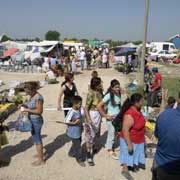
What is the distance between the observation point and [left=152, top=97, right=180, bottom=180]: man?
3.35 metres

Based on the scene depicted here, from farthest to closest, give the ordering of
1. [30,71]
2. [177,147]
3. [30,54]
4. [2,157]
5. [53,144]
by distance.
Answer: [30,54] → [30,71] → [53,144] → [2,157] → [177,147]

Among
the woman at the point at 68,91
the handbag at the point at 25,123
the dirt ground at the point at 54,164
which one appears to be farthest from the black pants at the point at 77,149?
the woman at the point at 68,91

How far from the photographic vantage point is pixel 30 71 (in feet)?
78.8

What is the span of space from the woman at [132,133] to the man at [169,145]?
142cm

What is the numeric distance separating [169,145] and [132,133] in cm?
181

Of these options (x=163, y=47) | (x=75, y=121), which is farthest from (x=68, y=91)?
(x=163, y=47)

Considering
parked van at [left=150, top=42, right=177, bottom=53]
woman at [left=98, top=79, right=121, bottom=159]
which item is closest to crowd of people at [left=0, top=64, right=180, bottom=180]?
woman at [left=98, top=79, right=121, bottom=159]

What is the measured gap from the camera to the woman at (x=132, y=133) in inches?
197

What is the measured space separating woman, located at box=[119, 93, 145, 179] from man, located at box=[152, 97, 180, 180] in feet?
4.67

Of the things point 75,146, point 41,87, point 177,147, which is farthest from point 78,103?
point 41,87

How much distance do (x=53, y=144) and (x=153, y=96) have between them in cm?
471

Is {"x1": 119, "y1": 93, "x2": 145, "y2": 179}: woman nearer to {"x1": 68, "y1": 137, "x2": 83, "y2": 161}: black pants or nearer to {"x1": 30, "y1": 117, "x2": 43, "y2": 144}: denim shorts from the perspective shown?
{"x1": 68, "y1": 137, "x2": 83, "y2": 161}: black pants

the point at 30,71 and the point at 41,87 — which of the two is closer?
the point at 41,87

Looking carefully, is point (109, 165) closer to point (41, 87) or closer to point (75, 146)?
point (75, 146)
